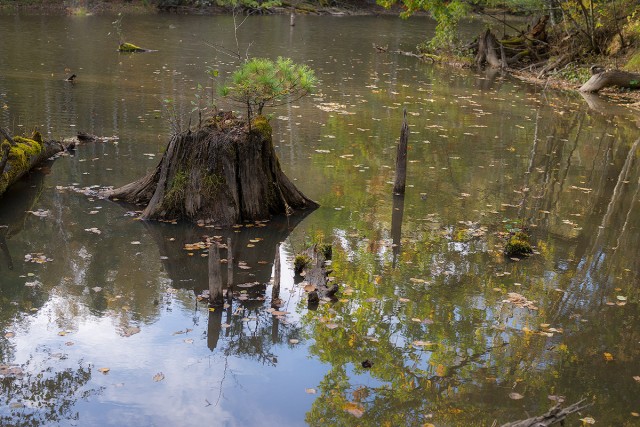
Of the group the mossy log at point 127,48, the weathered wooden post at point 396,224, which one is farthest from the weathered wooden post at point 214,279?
the mossy log at point 127,48

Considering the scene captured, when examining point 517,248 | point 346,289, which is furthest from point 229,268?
point 517,248

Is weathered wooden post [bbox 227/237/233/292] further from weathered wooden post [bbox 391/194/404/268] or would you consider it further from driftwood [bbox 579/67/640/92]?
driftwood [bbox 579/67/640/92]

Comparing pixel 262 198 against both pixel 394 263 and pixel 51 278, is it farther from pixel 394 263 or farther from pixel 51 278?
pixel 51 278

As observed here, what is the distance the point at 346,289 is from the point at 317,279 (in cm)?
33

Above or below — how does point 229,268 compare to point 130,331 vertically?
above

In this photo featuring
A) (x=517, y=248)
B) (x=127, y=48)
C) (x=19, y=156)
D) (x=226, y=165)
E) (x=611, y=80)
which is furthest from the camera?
(x=127, y=48)

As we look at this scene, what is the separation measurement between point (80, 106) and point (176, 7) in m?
37.5

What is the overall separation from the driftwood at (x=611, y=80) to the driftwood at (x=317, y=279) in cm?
1773

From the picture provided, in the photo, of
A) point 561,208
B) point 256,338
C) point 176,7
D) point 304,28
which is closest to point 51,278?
point 256,338

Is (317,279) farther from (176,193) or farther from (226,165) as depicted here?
(176,193)

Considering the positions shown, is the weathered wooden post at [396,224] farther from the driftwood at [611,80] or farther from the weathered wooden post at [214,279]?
the driftwood at [611,80]

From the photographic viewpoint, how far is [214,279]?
23.1ft

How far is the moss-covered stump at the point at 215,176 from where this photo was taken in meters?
9.53

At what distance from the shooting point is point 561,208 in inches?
430
